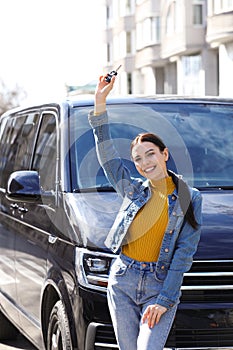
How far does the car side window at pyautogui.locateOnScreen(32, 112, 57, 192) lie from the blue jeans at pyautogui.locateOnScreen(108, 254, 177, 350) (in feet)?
5.29

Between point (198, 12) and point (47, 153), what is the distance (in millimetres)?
40268

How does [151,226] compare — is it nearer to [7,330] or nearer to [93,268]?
[93,268]

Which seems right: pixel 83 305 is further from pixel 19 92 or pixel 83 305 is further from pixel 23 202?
pixel 19 92

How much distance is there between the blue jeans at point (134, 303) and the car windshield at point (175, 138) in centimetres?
143

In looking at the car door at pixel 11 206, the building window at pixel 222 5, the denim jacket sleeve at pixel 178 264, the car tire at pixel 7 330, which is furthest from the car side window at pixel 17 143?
the building window at pixel 222 5

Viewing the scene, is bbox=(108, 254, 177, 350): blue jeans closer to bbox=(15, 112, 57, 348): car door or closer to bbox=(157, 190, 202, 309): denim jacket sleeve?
bbox=(157, 190, 202, 309): denim jacket sleeve

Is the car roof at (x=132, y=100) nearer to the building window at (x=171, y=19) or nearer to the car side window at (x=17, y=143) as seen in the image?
the car side window at (x=17, y=143)

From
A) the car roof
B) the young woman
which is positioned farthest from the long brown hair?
the car roof

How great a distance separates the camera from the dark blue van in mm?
4582

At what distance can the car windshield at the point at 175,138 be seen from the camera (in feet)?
18.7

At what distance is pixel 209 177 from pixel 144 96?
1051mm

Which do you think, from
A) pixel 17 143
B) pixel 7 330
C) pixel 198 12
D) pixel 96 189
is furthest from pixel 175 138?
pixel 198 12

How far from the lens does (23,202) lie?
19.8ft

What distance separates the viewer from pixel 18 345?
23.3ft
